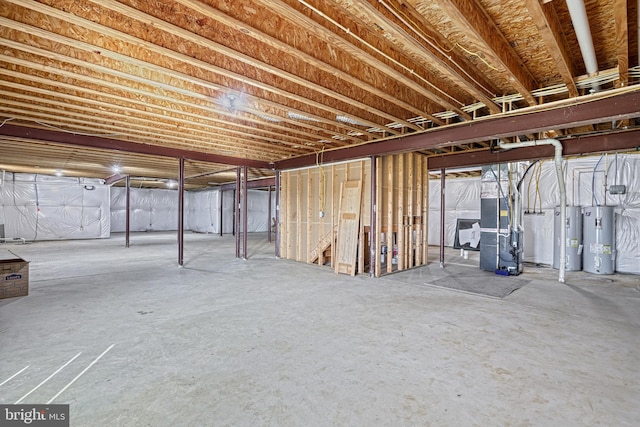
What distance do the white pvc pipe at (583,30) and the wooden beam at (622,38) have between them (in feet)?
0.53

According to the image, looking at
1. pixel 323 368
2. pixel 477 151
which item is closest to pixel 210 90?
pixel 323 368

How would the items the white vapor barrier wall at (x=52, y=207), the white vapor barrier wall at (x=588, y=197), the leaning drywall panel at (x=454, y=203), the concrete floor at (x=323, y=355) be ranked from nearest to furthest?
the concrete floor at (x=323, y=355) < the white vapor barrier wall at (x=588, y=197) < the leaning drywall panel at (x=454, y=203) < the white vapor barrier wall at (x=52, y=207)

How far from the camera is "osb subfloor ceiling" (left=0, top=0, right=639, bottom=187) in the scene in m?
2.25

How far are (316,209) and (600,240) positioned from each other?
5994 millimetres

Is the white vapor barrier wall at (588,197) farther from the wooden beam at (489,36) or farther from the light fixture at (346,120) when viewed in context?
the light fixture at (346,120)

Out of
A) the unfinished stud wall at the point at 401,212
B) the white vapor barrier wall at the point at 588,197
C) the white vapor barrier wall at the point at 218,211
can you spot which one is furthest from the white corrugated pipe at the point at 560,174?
the white vapor barrier wall at the point at 218,211

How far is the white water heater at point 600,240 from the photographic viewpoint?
20.1 ft

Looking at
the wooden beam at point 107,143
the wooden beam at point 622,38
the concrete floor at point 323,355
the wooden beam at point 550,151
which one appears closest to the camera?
the concrete floor at point 323,355

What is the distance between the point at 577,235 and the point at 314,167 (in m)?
5.97

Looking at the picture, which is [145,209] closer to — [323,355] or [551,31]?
[323,355]

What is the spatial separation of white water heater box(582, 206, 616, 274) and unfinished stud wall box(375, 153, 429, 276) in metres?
3.31

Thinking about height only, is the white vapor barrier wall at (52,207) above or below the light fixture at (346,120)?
below

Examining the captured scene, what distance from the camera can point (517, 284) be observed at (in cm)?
525

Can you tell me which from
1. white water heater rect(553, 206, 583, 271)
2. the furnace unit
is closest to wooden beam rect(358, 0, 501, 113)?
the furnace unit
